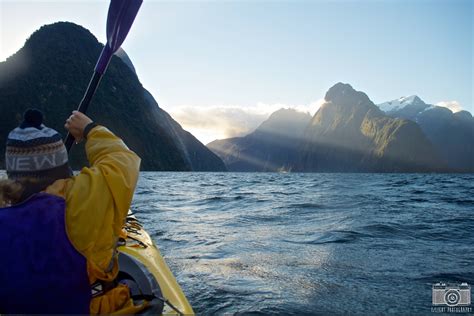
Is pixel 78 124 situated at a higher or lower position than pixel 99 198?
higher

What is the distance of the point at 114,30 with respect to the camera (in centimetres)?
392

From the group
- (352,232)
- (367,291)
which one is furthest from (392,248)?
(367,291)

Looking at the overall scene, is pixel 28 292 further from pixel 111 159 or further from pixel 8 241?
pixel 111 159

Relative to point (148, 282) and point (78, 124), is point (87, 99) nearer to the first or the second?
point (78, 124)

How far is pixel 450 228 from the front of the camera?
9.82 meters

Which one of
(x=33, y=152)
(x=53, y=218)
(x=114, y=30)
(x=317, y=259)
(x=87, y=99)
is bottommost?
(x=317, y=259)

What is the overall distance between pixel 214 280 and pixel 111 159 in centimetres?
434

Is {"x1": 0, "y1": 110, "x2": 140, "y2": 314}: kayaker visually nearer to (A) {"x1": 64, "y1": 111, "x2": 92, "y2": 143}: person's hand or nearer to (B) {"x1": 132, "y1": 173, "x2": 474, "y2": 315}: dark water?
(A) {"x1": 64, "y1": 111, "x2": 92, "y2": 143}: person's hand

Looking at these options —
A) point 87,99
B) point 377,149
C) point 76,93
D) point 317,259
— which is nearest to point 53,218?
point 87,99

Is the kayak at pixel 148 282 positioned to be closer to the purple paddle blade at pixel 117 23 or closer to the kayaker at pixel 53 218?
the kayaker at pixel 53 218

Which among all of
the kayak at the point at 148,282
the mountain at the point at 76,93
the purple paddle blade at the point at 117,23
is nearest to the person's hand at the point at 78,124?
the kayak at the point at 148,282

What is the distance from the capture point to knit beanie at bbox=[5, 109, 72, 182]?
2039mm

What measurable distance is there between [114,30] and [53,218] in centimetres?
259

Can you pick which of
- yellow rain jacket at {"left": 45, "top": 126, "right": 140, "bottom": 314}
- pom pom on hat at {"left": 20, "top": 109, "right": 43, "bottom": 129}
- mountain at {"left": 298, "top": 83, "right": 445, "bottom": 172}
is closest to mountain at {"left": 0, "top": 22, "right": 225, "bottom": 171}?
pom pom on hat at {"left": 20, "top": 109, "right": 43, "bottom": 129}
